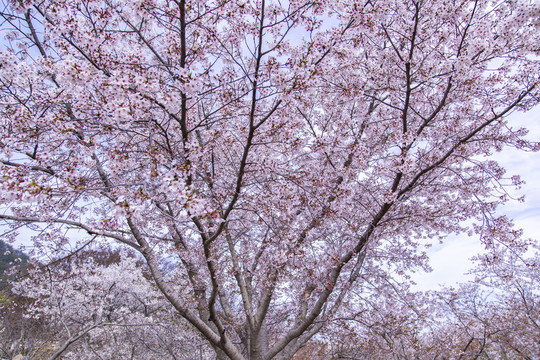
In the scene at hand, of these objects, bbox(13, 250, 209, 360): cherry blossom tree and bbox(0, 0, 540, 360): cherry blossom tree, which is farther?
bbox(13, 250, 209, 360): cherry blossom tree

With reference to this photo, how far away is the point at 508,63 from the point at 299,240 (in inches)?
181

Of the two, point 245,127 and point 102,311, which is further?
point 102,311

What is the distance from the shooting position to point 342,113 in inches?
259

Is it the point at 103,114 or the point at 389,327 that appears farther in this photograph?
the point at 389,327

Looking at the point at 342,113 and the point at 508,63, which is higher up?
the point at 342,113

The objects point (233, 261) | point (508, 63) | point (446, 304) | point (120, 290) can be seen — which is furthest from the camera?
point (120, 290)

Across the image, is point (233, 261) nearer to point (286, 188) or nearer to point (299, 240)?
point (299, 240)

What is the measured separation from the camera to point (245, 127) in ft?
15.9

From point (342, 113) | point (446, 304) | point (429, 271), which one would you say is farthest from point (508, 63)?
point (446, 304)

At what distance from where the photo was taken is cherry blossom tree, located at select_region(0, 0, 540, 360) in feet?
10.4

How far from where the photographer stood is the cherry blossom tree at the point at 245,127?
3.17 metres

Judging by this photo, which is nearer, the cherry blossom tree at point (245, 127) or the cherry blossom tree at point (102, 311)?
the cherry blossom tree at point (245, 127)

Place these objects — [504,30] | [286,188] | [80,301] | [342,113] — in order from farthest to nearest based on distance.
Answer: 1. [80,301]
2. [342,113]
3. [286,188]
4. [504,30]

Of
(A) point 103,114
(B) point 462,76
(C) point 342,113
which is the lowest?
(A) point 103,114
